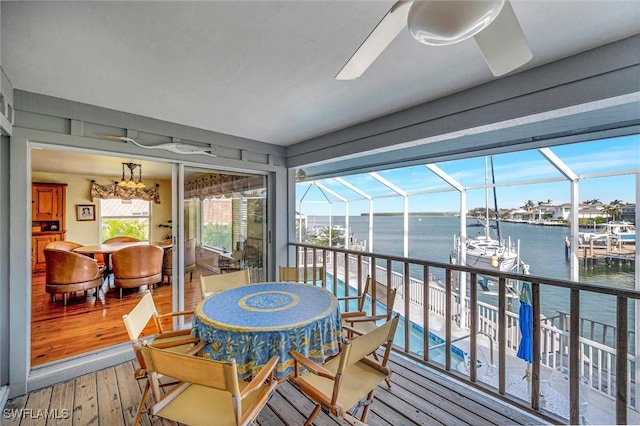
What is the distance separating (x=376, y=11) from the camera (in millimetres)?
1376

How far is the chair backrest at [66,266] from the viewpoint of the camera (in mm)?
3733

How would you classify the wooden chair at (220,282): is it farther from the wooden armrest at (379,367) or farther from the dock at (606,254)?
the dock at (606,254)

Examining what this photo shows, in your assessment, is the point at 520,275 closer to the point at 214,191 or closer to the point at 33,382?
the point at 214,191

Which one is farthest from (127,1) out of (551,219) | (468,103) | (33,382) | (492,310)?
(492,310)

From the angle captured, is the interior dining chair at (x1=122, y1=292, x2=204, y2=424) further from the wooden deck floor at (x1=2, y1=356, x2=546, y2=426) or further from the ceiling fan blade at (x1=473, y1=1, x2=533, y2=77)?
the ceiling fan blade at (x1=473, y1=1, x2=533, y2=77)

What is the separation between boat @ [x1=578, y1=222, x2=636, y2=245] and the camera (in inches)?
111

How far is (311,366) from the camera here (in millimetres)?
1427

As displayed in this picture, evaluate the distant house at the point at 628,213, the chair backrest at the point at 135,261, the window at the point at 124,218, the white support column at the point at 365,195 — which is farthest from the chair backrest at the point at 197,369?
the window at the point at 124,218

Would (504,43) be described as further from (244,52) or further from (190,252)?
(190,252)

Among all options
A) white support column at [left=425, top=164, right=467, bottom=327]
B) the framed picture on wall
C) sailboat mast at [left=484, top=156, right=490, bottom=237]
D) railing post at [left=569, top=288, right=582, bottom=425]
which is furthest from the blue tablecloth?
the framed picture on wall

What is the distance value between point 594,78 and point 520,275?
1368 millimetres

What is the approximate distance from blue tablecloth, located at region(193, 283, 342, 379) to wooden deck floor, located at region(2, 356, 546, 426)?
585 millimetres

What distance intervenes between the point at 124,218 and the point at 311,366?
780 centimetres

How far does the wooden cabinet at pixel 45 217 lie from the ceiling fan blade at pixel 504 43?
8791mm
